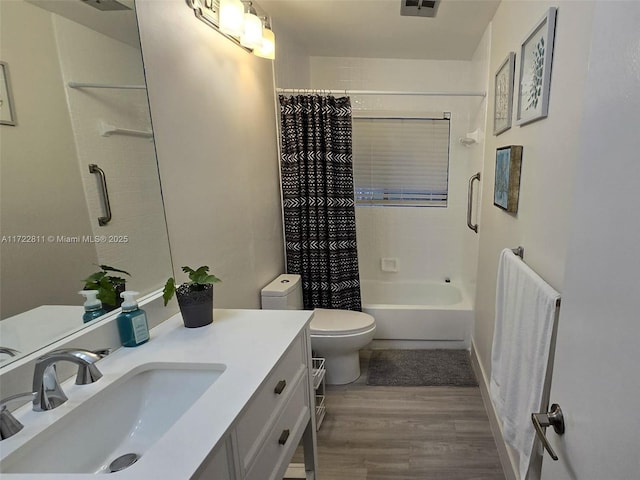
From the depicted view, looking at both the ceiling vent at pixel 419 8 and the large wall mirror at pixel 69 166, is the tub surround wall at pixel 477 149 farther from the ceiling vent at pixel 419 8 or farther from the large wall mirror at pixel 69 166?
the large wall mirror at pixel 69 166

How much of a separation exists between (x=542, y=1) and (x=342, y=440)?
2.22 metres

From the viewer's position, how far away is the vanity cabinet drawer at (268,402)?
2.55ft

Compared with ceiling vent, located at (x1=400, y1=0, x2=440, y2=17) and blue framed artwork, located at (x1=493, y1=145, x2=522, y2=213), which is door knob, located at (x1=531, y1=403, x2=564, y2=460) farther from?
ceiling vent, located at (x1=400, y1=0, x2=440, y2=17)

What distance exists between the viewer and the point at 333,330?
206 centimetres

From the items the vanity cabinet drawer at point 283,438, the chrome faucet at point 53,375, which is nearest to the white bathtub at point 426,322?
the vanity cabinet drawer at point 283,438

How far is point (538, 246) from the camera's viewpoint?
1.21 meters

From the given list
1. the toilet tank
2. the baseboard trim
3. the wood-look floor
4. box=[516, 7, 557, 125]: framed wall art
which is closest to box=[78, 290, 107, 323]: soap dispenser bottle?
the toilet tank

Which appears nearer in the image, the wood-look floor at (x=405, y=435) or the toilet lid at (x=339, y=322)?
the wood-look floor at (x=405, y=435)

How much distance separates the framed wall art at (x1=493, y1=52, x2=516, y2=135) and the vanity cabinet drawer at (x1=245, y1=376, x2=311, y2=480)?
63.0 inches

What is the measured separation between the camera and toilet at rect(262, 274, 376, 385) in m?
2.06

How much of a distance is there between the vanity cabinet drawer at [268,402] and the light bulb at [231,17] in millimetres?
1418

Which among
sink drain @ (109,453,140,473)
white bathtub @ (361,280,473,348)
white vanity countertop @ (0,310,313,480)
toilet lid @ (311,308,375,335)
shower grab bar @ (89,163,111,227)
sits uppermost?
shower grab bar @ (89,163,111,227)

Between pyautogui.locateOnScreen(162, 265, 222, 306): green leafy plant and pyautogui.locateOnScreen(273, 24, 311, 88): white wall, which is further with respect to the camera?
pyautogui.locateOnScreen(273, 24, 311, 88): white wall

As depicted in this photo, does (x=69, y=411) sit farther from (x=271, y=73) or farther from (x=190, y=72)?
(x=271, y=73)
